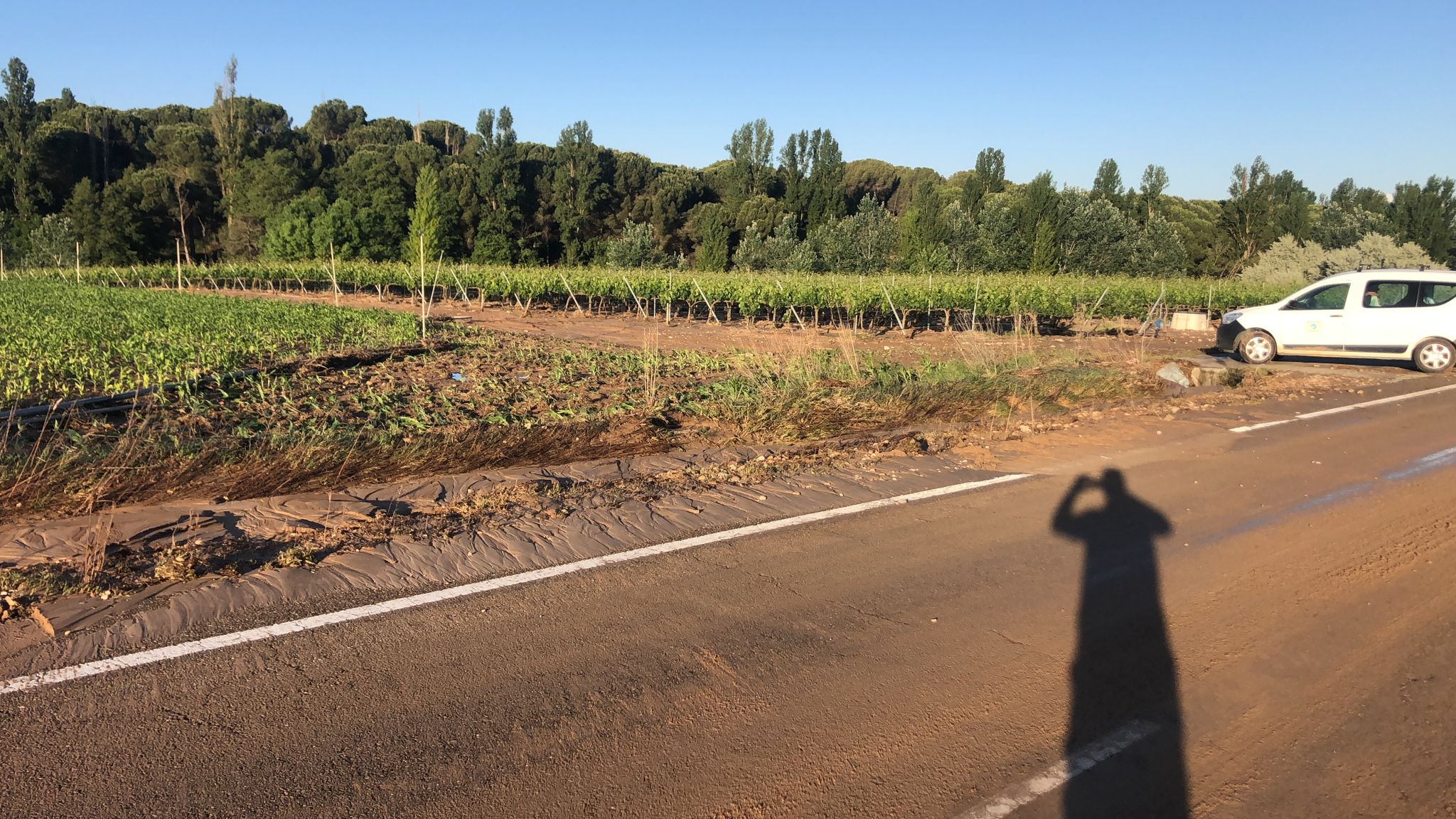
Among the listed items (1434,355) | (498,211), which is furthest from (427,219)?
(1434,355)

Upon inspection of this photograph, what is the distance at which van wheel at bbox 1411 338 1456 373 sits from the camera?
17.0m

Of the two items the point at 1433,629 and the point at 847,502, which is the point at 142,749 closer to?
the point at 847,502

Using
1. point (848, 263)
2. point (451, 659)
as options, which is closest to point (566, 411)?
point (451, 659)

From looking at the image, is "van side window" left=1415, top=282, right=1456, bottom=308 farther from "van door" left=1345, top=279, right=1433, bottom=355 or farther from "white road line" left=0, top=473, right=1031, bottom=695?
"white road line" left=0, top=473, right=1031, bottom=695

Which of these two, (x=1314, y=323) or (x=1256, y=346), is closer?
(x=1314, y=323)

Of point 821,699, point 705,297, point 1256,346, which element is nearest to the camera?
point 821,699

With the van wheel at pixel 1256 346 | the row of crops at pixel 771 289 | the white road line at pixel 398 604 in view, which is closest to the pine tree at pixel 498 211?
the row of crops at pixel 771 289

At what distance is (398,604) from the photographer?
479 cm

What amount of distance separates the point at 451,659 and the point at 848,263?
57036mm

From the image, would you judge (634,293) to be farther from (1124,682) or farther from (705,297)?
(1124,682)

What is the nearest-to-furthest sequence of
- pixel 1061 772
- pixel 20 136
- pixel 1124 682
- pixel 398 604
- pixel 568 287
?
pixel 1061 772, pixel 1124 682, pixel 398 604, pixel 568 287, pixel 20 136

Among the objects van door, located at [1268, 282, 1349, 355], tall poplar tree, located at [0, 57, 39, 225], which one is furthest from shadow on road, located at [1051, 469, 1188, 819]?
tall poplar tree, located at [0, 57, 39, 225]

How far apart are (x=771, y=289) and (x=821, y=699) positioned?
2982 centimetres

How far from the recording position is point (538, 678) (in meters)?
4.05
